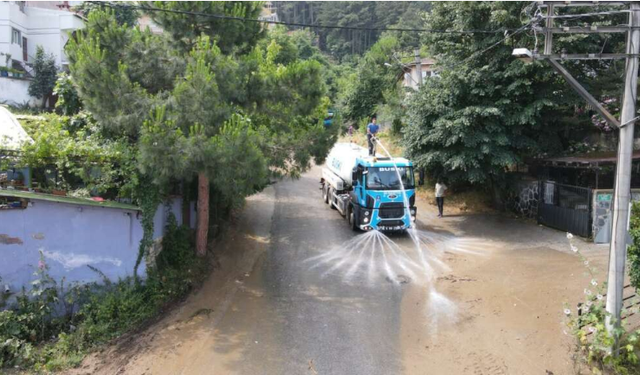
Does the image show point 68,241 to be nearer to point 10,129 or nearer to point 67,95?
point 10,129

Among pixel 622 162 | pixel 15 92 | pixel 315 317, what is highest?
pixel 15 92

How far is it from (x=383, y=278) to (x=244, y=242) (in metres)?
5.15

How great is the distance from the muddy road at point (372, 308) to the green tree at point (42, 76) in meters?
23.0

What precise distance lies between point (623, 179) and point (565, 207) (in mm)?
8918

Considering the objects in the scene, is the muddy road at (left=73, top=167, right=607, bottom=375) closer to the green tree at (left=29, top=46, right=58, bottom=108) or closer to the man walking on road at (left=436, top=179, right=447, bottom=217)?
the man walking on road at (left=436, top=179, right=447, bottom=217)

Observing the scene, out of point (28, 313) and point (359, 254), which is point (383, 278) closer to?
point (359, 254)

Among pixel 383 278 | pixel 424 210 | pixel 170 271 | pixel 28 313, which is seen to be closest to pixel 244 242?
pixel 170 271

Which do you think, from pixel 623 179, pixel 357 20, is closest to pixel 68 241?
pixel 623 179

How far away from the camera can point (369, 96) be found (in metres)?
39.2

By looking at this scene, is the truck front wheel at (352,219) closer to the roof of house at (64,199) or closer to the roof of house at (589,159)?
the roof of house at (589,159)

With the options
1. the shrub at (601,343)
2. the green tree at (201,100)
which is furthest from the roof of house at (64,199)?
the shrub at (601,343)

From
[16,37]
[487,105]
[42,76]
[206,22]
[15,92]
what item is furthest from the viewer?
[16,37]

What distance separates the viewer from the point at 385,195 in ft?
52.2

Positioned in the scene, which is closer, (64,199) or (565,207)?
(64,199)
